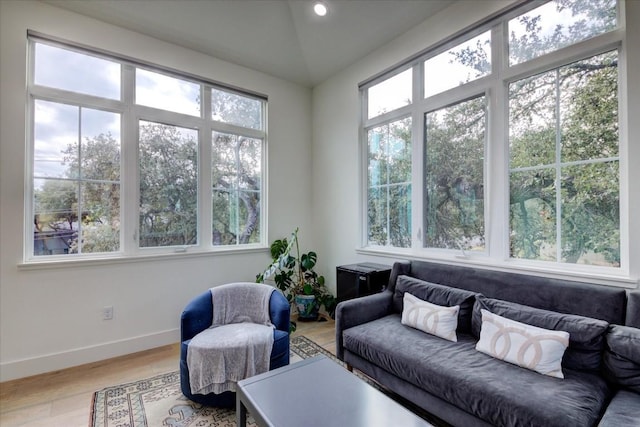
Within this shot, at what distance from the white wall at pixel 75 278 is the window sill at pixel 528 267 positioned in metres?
2.06

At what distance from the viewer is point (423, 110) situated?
3031mm

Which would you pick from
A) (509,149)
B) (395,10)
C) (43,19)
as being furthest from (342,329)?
(43,19)

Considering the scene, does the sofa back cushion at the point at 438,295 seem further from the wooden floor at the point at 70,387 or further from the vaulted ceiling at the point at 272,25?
the vaulted ceiling at the point at 272,25

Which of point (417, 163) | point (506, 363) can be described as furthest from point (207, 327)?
point (417, 163)

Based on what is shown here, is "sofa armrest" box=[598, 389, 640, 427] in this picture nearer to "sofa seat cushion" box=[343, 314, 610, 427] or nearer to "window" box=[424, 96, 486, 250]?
"sofa seat cushion" box=[343, 314, 610, 427]

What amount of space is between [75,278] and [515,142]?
399 centimetres

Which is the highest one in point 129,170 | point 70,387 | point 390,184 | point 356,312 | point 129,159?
point 129,159

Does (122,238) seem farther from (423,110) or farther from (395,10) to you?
(395,10)

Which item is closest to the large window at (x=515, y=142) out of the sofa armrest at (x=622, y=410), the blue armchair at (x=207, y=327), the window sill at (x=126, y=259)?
the sofa armrest at (x=622, y=410)

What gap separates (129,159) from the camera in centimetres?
301

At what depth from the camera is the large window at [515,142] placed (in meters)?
1.99

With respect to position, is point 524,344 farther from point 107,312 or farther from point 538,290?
point 107,312

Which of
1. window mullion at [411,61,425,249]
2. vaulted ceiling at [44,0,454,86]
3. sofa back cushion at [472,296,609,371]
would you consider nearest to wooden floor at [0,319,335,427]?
window mullion at [411,61,425,249]

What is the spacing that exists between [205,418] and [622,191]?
10.0 ft
